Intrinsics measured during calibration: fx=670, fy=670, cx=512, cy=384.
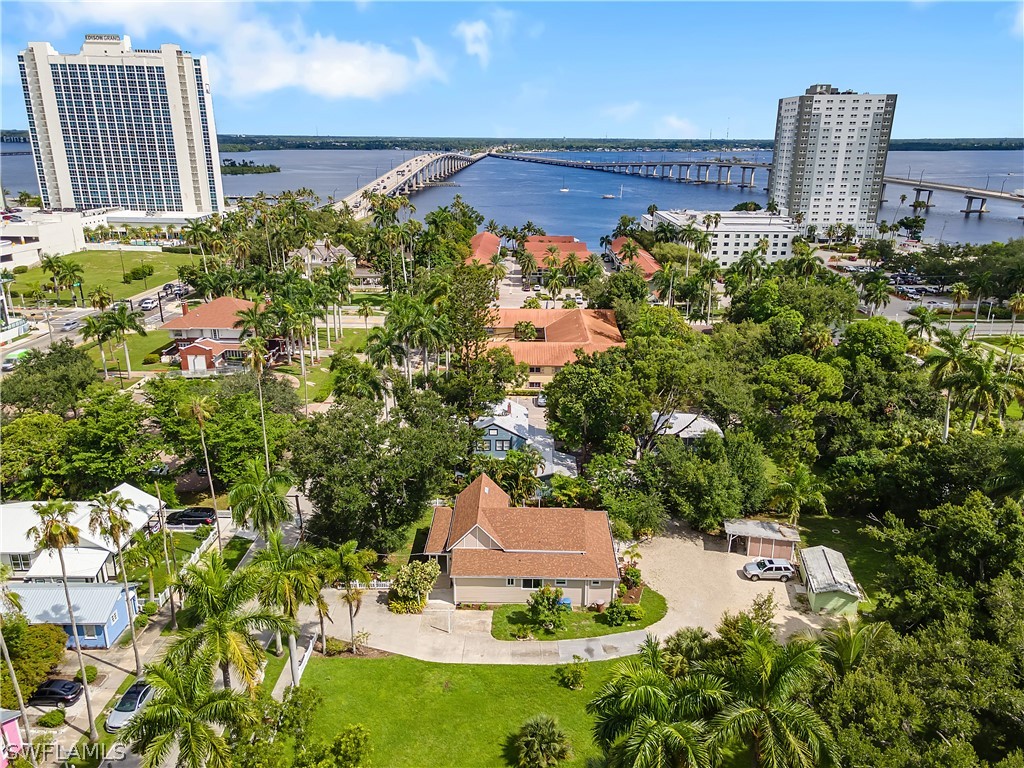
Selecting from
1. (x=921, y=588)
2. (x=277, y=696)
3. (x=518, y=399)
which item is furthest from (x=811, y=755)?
(x=518, y=399)

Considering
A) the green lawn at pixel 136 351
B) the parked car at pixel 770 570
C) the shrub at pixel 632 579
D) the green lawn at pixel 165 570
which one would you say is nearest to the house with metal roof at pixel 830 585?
the parked car at pixel 770 570

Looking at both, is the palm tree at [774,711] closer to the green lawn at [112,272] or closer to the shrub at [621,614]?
the shrub at [621,614]

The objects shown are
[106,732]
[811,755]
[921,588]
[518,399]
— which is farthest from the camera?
[518,399]

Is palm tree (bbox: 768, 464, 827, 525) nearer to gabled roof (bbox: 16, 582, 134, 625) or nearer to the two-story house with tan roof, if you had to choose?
the two-story house with tan roof

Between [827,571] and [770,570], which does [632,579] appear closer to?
[770,570]

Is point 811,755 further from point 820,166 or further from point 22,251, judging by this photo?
point 820,166

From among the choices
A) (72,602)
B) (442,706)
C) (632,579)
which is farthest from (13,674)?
(632,579)
